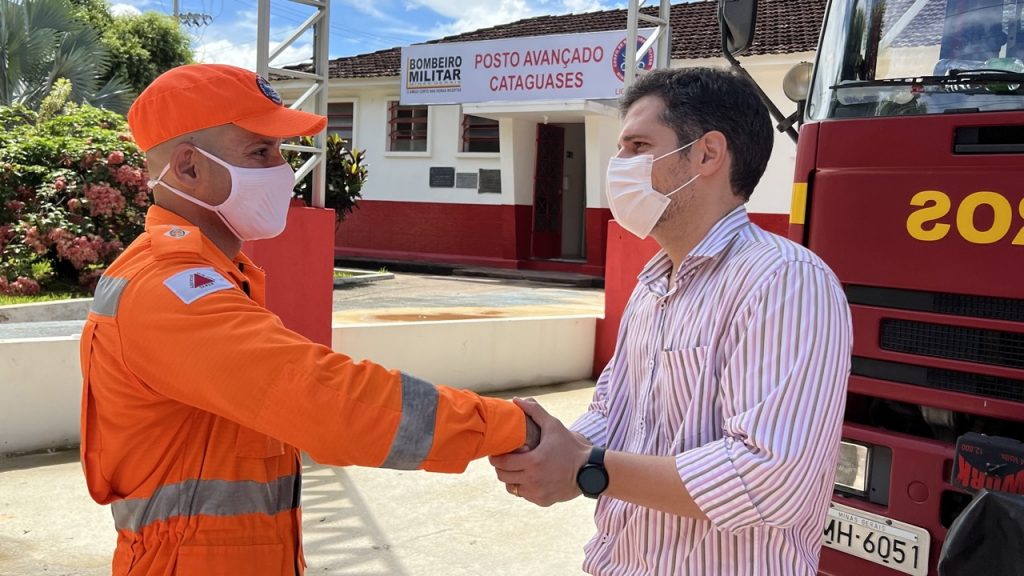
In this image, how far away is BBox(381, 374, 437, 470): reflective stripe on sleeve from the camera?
1654mm

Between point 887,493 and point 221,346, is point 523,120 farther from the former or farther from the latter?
point 221,346

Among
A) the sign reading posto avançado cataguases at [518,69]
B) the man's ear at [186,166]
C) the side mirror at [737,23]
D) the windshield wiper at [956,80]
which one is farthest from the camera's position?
the sign reading posto avançado cataguases at [518,69]

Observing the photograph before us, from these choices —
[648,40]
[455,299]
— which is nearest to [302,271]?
[648,40]

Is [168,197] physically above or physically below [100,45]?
below

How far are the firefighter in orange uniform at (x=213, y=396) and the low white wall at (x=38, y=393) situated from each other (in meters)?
4.40

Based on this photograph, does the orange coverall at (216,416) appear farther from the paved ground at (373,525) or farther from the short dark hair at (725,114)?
the paved ground at (373,525)

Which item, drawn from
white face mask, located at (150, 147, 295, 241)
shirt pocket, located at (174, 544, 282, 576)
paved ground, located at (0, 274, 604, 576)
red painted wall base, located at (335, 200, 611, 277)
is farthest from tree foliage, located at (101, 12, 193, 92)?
shirt pocket, located at (174, 544, 282, 576)

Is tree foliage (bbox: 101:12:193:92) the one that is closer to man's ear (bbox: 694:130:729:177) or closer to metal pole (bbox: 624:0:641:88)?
metal pole (bbox: 624:0:641:88)

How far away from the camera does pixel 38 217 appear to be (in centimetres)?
969

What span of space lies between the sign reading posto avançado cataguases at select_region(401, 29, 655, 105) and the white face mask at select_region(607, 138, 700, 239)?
1213 cm

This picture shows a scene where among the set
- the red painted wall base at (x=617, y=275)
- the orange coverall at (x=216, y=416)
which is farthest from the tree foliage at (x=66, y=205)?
the orange coverall at (x=216, y=416)

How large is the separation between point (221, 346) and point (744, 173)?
1.14 meters

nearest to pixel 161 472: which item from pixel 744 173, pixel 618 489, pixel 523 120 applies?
pixel 618 489

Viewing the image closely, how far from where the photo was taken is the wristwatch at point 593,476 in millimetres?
1801
